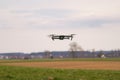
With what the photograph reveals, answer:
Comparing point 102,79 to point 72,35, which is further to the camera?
point 72,35

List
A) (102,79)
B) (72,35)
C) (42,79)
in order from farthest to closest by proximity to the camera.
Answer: (72,35), (102,79), (42,79)

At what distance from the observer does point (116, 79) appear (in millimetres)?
24000

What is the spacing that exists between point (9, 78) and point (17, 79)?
817mm

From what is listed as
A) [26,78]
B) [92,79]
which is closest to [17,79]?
[26,78]

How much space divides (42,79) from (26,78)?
4.59 feet

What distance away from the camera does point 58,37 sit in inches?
2697

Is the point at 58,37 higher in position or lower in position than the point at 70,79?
higher

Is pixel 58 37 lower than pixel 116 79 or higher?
higher

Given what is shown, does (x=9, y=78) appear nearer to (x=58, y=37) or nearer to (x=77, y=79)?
(x=77, y=79)

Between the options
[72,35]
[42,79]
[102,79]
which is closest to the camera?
[42,79]

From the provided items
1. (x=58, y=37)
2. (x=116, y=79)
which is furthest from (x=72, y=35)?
(x=116, y=79)

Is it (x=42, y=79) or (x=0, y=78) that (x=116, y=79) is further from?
(x=0, y=78)

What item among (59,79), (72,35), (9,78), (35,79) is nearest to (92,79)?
(59,79)

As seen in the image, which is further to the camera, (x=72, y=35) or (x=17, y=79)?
(x=72, y=35)
